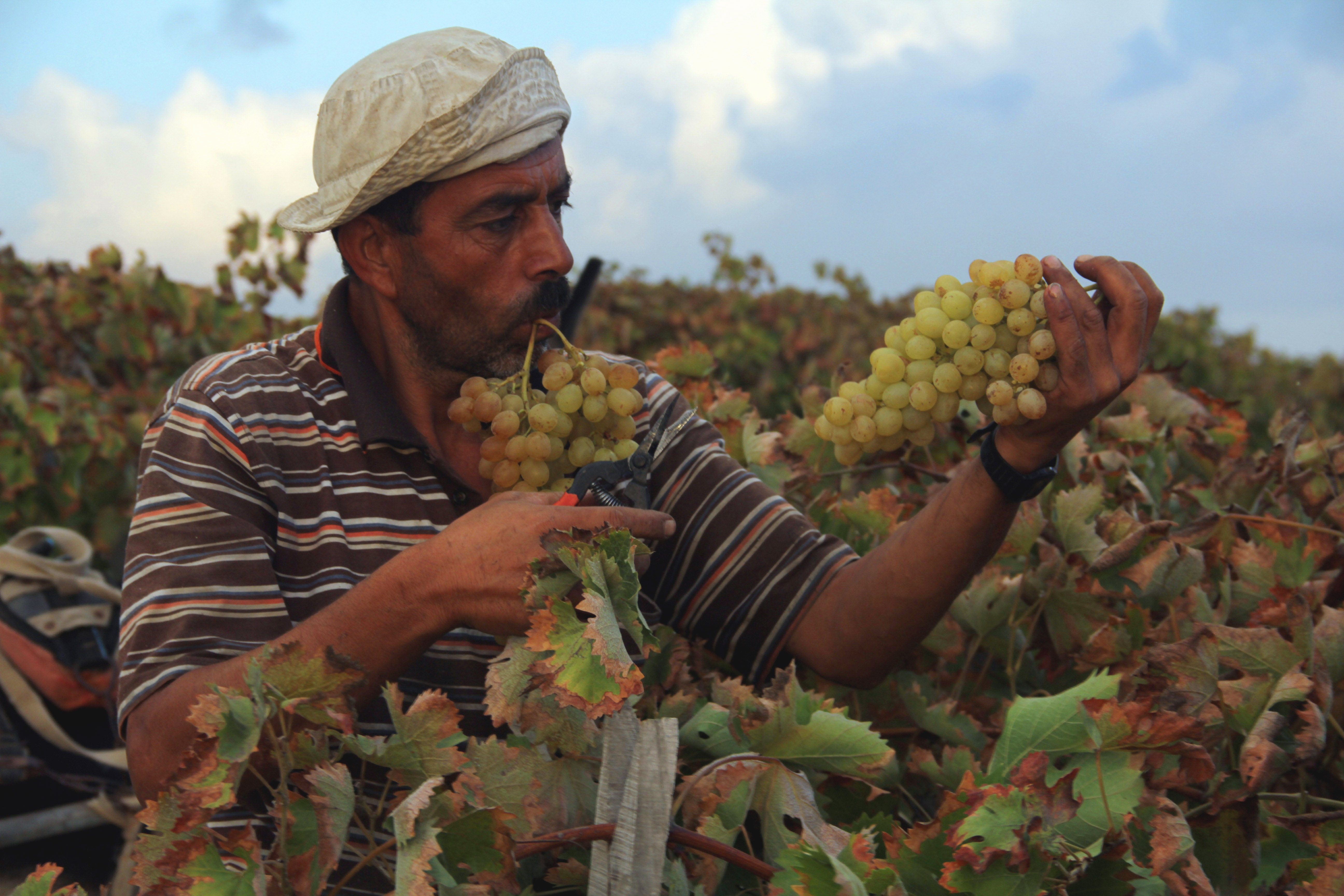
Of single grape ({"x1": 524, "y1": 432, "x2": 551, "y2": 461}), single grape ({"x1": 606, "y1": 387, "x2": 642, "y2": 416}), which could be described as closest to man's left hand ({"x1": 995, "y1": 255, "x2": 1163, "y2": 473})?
single grape ({"x1": 606, "y1": 387, "x2": 642, "y2": 416})

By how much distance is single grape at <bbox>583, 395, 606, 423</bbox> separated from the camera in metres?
1.75

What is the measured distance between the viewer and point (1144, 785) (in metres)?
1.16

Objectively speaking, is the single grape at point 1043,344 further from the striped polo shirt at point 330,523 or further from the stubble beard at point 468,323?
the stubble beard at point 468,323

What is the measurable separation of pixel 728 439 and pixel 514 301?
2.28ft

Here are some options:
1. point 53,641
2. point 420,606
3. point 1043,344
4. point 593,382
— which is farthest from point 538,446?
point 53,641

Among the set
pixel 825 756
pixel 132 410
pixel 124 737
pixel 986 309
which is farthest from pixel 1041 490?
pixel 132 410

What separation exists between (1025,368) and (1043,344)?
0.13 ft

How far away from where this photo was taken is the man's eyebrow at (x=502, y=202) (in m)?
1.94

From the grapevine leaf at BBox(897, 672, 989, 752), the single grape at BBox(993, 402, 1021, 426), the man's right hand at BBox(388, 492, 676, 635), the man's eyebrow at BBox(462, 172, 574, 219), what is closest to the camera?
the man's right hand at BBox(388, 492, 676, 635)

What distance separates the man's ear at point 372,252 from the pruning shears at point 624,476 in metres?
0.63

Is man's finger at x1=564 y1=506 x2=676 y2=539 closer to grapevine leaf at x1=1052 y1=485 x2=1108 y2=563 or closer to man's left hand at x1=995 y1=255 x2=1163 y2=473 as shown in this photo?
man's left hand at x1=995 y1=255 x2=1163 y2=473

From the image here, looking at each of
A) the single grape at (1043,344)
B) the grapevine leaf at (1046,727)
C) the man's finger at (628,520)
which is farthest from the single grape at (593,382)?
the grapevine leaf at (1046,727)

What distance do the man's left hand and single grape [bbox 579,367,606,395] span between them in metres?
0.71

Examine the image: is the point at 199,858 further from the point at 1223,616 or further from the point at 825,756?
the point at 1223,616
